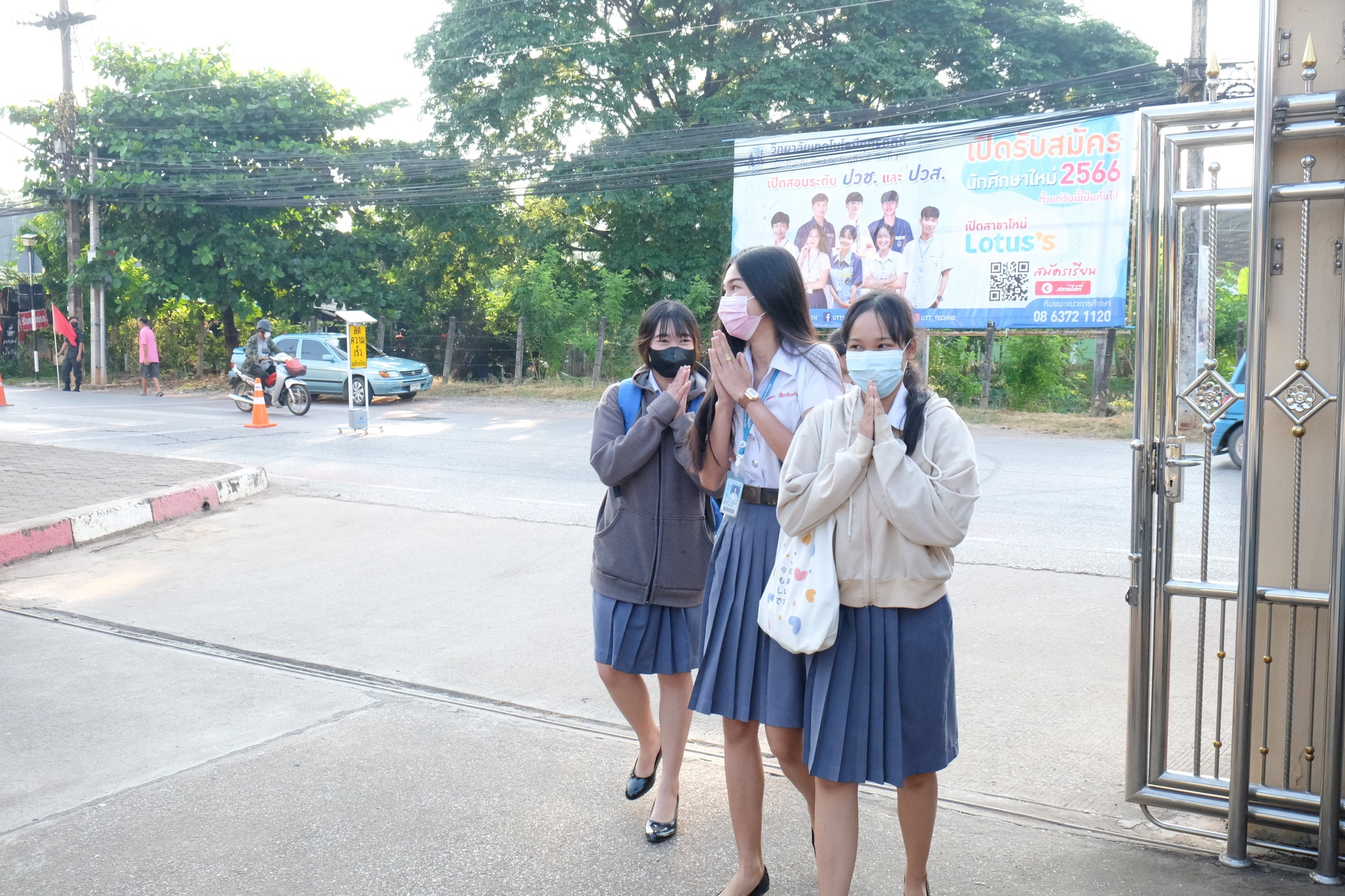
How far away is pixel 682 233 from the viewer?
1095 inches

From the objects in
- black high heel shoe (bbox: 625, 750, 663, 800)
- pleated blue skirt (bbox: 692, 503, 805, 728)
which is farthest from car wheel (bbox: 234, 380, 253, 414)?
pleated blue skirt (bbox: 692, 503, 805, 728)

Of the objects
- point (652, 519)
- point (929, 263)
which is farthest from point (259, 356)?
point (652, 519)

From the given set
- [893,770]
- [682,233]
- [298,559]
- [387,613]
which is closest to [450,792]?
[893,770]

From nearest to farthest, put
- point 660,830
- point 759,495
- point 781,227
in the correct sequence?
point 759,495 < point 660,830 < point 781,227

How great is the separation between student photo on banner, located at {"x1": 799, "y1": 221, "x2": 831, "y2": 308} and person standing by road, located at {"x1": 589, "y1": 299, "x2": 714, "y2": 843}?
18.7 meters

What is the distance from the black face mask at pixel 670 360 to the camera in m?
3.61

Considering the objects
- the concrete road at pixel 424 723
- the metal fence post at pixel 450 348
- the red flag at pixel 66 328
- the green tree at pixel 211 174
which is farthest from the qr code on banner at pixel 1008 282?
the red flag at pixel 66 328

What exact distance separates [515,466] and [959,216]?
35.9 feet

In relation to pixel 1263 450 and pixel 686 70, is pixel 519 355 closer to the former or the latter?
pixel 686 70

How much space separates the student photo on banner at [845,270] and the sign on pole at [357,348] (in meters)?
9.42

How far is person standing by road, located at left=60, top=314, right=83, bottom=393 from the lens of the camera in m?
28.2

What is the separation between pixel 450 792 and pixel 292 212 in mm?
27455

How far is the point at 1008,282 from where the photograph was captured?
64.0 feet

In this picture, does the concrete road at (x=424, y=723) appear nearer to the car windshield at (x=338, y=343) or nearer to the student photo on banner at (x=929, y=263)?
the student photo on banner at (x=929, y=263)
